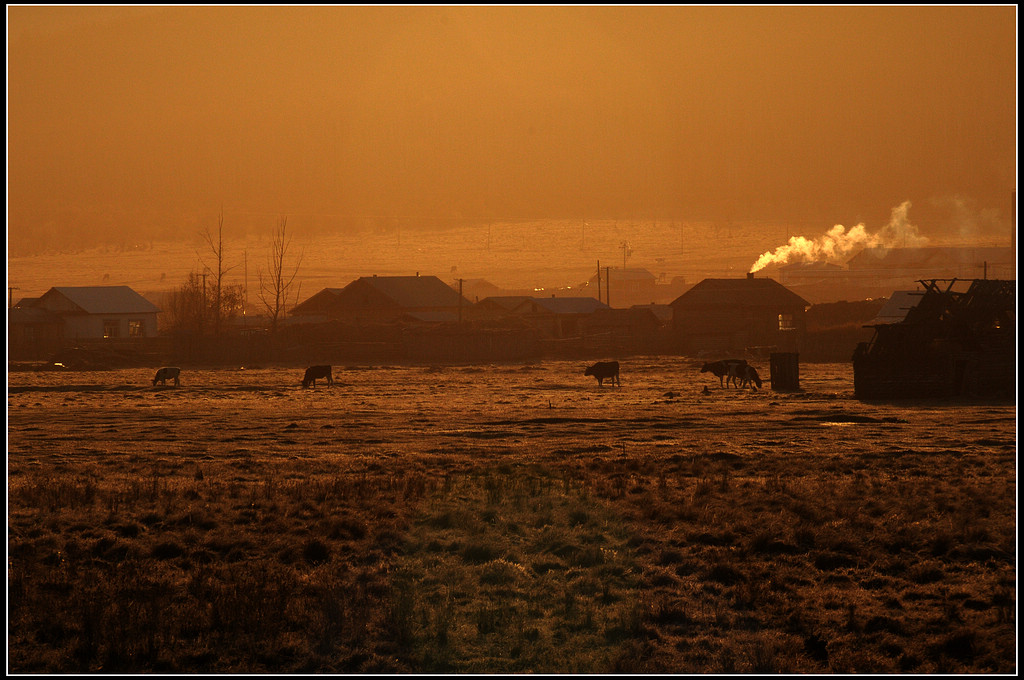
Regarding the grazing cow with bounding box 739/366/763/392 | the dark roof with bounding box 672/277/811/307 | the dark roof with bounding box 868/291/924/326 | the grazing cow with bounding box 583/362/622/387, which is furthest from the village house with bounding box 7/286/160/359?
the grazing cow with bounding box 739/366/763/392

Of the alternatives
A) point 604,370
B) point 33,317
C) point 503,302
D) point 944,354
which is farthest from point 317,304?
point 944,354

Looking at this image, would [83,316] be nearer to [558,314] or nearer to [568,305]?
[558,314]

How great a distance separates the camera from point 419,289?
106 meters

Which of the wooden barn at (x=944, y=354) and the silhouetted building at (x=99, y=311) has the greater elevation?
the silhouetted building at (x=99, y=311)

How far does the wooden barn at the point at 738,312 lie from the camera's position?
75.6 m

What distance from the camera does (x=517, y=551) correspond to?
1112 cm

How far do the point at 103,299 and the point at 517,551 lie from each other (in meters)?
87.2

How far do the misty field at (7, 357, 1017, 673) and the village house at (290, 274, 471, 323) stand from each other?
7848 centimetres

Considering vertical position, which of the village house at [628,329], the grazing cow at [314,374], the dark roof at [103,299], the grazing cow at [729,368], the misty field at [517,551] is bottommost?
the misty field at [517,551]

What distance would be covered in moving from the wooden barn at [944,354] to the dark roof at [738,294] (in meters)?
50.9

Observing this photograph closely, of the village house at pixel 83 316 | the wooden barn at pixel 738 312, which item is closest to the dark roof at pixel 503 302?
the wooden barn at pixel 738 312

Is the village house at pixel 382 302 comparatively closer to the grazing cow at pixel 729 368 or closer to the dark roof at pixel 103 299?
the dark roof at pixel 103 299

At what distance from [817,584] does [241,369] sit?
1922 inches

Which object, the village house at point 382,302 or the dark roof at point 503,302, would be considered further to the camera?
the dark roof at point 503,302
